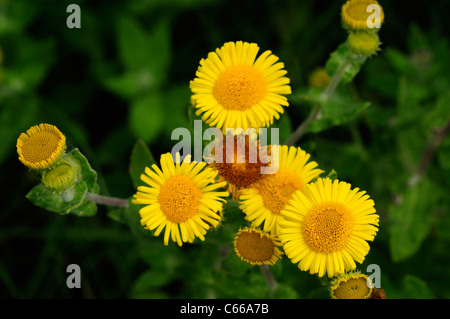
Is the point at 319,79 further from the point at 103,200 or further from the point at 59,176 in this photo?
the point at 59,176

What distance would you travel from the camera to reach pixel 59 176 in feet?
6.82

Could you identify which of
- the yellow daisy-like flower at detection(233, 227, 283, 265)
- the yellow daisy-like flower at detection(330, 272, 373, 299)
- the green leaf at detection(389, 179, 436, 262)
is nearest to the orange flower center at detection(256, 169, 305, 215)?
the yellow daisy-like flower at detection(233, 227, 283, 265)

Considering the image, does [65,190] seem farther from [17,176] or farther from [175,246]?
[17,176]

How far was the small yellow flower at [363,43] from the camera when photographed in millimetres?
2385

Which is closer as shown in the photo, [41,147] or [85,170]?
[41,147]

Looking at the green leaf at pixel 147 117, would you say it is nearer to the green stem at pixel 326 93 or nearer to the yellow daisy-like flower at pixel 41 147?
the green stem at pixel 326 93

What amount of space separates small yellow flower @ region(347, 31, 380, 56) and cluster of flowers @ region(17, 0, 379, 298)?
1.63 feet

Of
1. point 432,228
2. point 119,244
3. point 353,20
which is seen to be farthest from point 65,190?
point 432,228

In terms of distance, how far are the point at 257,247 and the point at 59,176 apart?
90cm

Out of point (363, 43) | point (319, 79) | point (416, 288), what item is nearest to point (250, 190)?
point (363, 43)

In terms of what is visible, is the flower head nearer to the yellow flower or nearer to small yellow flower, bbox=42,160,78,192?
the yellow flower

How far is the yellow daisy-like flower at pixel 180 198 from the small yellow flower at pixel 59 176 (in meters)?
0.32

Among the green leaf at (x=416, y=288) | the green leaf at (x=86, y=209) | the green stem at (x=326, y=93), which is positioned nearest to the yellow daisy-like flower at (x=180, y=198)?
the green leaf at (x=86, y=209)
